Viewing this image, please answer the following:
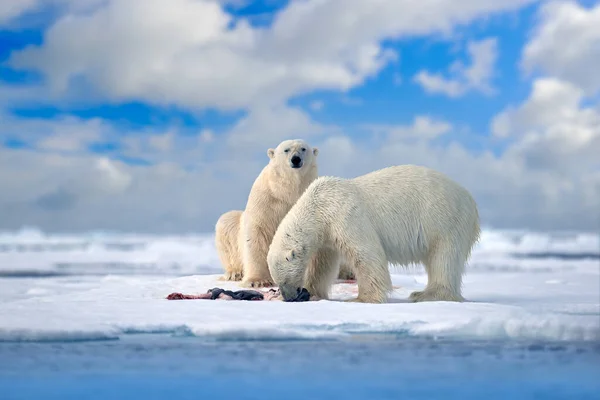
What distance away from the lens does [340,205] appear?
6125 millimetres

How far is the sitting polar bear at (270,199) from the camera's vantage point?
737cm

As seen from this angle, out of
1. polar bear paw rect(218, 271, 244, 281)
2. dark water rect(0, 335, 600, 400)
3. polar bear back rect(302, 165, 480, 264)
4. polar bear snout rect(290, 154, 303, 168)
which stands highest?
polar bear snout rect(290, 154, 303, 168)

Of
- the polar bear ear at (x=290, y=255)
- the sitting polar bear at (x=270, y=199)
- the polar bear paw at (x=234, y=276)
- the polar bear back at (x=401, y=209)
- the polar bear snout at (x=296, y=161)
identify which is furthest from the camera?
the polar bear paw at (x=234, y=276)

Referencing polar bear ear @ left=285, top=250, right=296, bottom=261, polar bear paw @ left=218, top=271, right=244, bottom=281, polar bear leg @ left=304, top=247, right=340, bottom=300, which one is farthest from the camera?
polar bear paw @ left=218, top=271, right=244, bottom=281

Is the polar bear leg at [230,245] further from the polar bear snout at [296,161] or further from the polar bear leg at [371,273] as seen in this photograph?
the polar bear leg at [371,273]

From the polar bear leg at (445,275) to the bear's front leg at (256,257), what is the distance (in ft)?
6.64

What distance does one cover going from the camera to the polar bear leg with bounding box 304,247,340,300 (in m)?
6.46

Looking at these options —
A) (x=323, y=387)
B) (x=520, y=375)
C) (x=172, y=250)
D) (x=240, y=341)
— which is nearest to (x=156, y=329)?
(x=240, y=341)

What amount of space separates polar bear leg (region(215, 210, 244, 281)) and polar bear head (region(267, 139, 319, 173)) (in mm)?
1599

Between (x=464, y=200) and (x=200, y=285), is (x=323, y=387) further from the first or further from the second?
(x=200, y=285)

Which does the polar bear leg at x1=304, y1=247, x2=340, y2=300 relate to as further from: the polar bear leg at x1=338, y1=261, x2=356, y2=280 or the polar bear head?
the polar bear leg at x1=338, y1=261, x2=356, y2=280

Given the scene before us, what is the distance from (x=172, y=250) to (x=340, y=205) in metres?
17.6

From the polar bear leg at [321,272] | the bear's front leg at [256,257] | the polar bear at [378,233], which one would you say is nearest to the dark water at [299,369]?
the polar bear at [378,233]

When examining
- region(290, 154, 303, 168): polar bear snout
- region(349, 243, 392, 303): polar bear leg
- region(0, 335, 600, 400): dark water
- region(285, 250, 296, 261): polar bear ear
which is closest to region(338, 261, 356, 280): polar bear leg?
region(290, 154, 303, 168): polar bear snout
